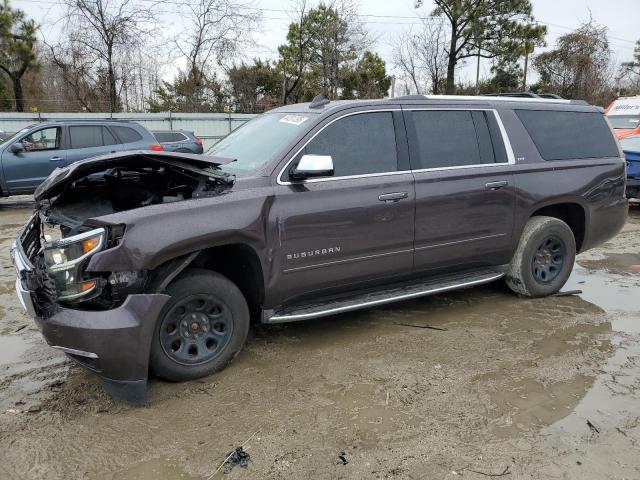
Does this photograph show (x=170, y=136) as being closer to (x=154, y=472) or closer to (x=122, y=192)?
(x=122, y=192)

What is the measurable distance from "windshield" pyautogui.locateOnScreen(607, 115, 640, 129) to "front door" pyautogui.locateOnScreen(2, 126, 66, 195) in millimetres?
12486

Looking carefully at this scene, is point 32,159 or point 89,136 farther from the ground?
point 89,136

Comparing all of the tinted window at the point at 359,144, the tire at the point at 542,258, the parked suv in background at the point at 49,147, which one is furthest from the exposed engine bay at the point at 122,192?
the parked suv in background at the point at 49,147

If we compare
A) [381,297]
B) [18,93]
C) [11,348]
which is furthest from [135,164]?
[18,93]

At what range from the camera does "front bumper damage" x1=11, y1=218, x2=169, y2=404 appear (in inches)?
119

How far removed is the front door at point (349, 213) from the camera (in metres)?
3.72

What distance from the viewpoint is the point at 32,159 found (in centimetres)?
Result: 1066

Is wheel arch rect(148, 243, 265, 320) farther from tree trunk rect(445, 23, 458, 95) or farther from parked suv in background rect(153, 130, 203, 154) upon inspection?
tree trunk rect(445, 23, 458, 95)

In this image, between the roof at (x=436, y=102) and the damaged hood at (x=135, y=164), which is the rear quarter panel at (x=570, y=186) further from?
the damaged hood at (x=135, y=164)

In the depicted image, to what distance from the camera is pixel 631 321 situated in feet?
15.6

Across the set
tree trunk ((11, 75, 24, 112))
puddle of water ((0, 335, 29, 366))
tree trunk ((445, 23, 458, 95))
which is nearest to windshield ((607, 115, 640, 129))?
puddle of water ((0, 335, 29, 366))

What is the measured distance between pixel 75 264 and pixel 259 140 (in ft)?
5.91

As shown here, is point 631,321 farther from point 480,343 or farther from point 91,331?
point 91,331

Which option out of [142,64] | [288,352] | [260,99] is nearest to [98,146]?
[288,352]
